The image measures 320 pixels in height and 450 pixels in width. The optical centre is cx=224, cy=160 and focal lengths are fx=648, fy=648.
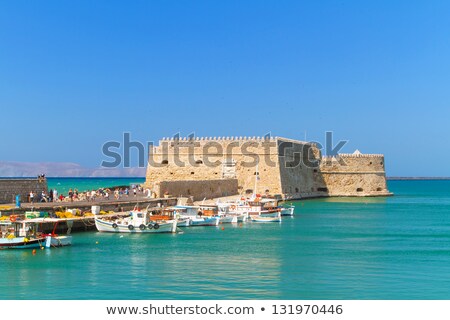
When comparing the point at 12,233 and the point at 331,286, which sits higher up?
the point at 12,233

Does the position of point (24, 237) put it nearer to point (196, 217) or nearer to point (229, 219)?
point (196, 217)

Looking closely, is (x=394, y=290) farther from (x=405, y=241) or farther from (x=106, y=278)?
(x=405, y=241)

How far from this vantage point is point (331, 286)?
1306 cm

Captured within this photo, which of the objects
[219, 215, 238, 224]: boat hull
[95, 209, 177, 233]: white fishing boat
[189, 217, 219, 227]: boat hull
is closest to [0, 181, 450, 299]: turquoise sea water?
[95, 209, 177, 233]: white fishing boat

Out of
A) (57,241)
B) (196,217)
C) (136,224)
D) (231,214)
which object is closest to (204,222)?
(196,217)

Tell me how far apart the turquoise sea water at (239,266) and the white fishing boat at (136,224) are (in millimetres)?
490

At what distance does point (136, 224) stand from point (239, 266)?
7909 millimetres

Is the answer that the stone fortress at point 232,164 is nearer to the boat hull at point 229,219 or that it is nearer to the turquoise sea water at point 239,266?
the boat hull at point 229,219

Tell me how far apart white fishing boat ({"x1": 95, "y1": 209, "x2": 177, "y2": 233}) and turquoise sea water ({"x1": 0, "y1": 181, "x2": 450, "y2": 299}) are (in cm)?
49

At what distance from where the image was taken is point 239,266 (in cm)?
1539

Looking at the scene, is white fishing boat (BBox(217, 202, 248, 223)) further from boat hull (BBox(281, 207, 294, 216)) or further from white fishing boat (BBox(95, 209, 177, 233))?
white fishing boat (BBox(95, 209, 177, 233))

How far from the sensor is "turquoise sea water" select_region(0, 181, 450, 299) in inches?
495

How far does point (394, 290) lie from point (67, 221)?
1223 centimetres
